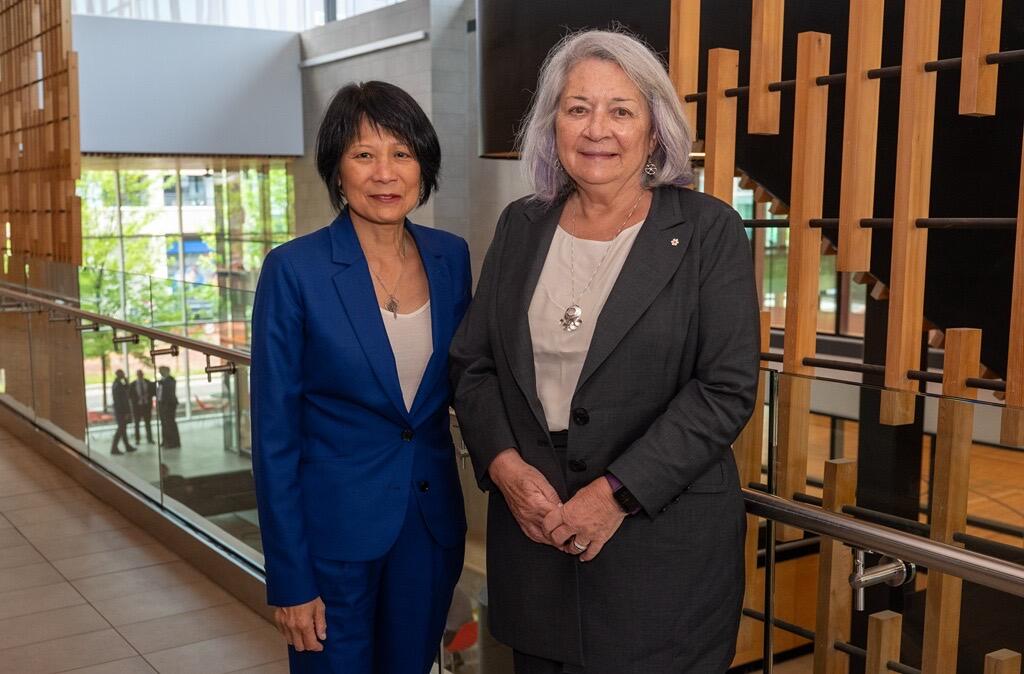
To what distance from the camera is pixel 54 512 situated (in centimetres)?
532

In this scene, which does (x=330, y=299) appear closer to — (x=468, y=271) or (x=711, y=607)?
(x=468, y=271)

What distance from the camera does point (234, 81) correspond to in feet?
43.8

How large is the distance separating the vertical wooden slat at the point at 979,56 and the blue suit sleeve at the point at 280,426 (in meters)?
1.88

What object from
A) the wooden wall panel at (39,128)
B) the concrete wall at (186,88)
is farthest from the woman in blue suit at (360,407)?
the concrete wall at (186,88)

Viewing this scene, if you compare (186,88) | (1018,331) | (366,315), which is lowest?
(1018,331)

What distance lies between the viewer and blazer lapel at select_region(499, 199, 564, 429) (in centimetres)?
168

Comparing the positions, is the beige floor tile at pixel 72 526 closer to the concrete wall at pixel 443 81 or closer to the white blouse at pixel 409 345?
the white blouse at pixel 409 345

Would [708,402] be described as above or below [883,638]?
above

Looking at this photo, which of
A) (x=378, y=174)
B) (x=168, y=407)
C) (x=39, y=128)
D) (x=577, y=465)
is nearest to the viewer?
(x=577, y=465)

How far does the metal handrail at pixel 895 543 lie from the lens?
1473 mm

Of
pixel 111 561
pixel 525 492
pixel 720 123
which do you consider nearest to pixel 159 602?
pixel 111 561

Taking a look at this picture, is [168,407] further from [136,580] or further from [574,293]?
[574,293]

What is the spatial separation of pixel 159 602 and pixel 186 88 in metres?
10.1

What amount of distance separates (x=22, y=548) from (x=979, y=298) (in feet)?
14.5
